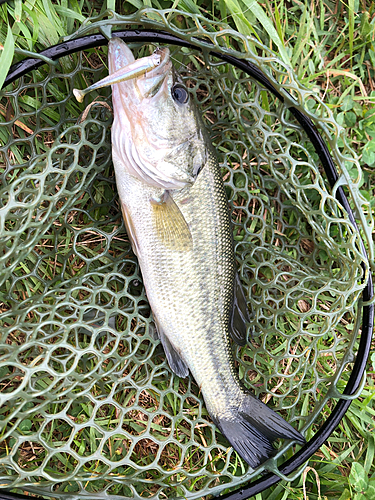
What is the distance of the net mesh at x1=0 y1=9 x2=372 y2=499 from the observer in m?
1.90

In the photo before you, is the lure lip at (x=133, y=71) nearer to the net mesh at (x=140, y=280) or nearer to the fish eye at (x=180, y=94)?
the fish eye at (x=180, y=94)

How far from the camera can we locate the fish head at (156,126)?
1.71 metres

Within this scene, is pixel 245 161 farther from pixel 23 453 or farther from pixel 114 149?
pixel 23 453

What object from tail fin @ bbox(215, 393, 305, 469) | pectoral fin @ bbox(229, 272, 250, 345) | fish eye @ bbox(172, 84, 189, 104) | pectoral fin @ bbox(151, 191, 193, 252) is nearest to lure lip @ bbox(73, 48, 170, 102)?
fish eye @ bbox(172, 84, 189, 104)

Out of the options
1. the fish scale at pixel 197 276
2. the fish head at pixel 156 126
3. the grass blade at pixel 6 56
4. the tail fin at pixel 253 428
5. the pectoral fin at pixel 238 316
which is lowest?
the tail fin at pixel 253 428

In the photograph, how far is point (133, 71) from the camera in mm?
1536

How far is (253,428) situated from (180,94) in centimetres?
174

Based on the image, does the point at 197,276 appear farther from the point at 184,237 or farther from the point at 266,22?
the point at 266,22

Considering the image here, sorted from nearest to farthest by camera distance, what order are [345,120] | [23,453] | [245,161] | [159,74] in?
[159,74] → [23,453] → [245,161] → [345,120]

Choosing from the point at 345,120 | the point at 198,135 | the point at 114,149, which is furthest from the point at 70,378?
the point at 345,120

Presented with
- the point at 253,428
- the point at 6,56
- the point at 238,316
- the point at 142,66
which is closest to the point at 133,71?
the point at 142,66

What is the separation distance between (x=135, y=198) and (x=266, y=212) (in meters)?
0.92

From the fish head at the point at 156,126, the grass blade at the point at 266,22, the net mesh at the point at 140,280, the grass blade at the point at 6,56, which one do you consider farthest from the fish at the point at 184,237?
the grass blade at the point at 266,22

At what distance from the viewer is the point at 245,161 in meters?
2.25
